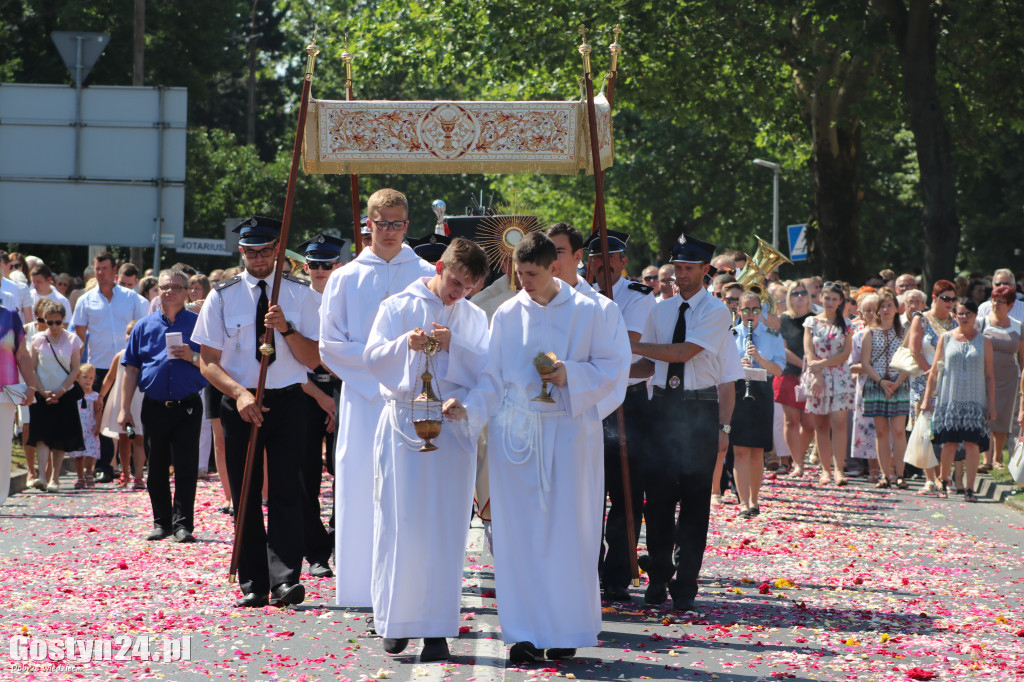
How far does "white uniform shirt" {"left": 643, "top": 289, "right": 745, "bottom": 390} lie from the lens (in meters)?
8.52

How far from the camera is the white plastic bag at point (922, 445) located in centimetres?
1409

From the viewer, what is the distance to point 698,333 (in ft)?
28.0

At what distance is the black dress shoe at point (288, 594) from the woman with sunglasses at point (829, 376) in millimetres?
7840

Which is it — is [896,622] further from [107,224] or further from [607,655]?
[107,224]

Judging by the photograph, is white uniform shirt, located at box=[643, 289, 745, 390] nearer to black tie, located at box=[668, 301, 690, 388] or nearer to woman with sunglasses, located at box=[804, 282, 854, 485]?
black tie, located at box=[668, 301, 690, 388]

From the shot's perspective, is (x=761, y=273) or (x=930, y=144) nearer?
(x=761, y=273)

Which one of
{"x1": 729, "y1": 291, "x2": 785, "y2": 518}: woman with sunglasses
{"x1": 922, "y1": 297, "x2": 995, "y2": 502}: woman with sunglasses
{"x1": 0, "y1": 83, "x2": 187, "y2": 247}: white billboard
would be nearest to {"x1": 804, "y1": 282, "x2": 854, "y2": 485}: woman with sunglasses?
{"x1": 922, "y1": 297, "x2": 995, "y2": 502}: woman with sunglasses

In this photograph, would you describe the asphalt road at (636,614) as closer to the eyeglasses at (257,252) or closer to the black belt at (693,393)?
the black belt at (693,393)

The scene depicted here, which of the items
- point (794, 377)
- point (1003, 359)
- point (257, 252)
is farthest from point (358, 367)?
point (1003, 359)

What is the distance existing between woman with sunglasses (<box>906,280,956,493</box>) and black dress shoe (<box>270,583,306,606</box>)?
827 cm

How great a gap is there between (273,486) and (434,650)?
185 centimetres

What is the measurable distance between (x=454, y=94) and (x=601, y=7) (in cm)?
3710

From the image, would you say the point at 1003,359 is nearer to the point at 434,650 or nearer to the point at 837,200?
the point at 434,650

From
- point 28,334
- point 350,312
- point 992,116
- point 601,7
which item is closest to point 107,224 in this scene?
point 28,334
